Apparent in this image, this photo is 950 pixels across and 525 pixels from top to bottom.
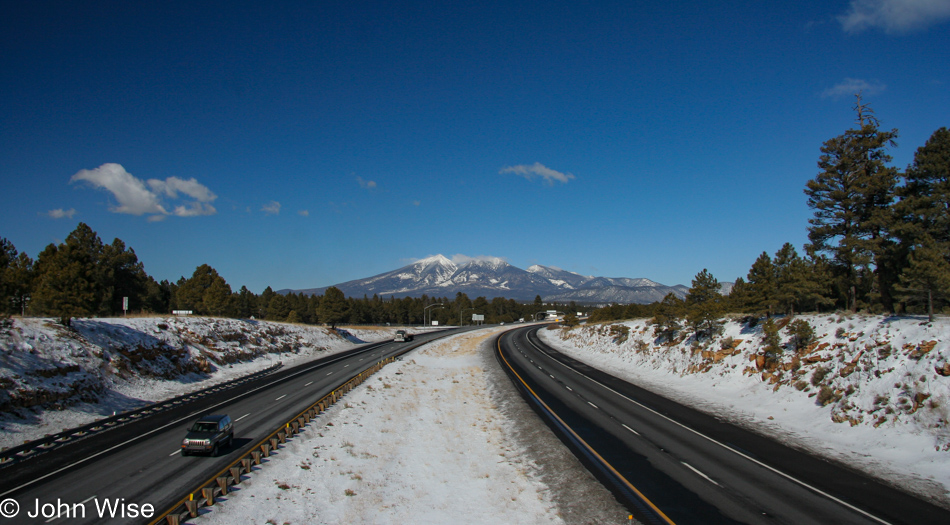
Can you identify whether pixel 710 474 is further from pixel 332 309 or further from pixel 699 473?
pixel 332 309

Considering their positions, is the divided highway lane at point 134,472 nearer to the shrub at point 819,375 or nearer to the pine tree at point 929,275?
the shrub at point 819,375

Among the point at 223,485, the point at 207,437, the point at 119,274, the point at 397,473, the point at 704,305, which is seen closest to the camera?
the point at 223,485

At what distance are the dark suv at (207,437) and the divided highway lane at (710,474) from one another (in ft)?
59.3

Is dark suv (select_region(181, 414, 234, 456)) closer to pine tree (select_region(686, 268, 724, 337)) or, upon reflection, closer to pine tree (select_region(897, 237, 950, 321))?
pine tree (select_region(897, 237, 950, 321))

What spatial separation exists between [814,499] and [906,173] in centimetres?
3293

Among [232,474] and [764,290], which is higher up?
[764,290]

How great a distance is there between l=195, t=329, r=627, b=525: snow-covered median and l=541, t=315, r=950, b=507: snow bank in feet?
43.5

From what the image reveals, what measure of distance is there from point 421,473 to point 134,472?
12.4 metres

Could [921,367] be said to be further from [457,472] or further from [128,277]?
[128,277]

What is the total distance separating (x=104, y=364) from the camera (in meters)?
35.1

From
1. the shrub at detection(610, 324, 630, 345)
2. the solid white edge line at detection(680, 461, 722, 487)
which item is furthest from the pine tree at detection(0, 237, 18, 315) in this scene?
the shrub at detection(610, 324, 630, 345)

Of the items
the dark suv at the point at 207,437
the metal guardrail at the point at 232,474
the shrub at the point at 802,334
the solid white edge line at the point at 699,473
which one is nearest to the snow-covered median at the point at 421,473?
the metal guardrail at the point at 232,474

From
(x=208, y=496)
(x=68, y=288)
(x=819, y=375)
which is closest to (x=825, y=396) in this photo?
(x=819, y=375)

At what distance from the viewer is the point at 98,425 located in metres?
25.4
